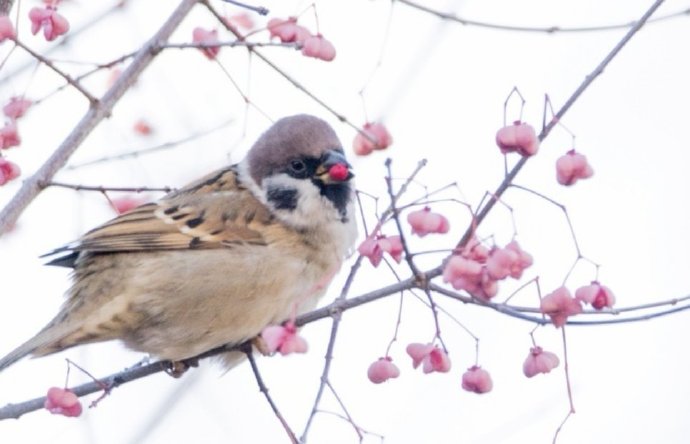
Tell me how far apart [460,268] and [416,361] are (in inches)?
25.6

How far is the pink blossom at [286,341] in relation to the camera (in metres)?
3.30

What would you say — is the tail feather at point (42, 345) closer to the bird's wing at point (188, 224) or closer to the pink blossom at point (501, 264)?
the bird's wing at point (188, 224)

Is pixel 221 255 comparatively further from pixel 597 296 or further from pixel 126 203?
pixel 597 296

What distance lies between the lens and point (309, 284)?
15.4 ft

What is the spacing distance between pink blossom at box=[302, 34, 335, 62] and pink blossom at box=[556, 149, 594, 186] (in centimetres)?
104

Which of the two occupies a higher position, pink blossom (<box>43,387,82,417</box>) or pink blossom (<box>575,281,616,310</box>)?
pink blossom (<box>575,281,616,310</box>)

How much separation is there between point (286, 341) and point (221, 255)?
1.53m

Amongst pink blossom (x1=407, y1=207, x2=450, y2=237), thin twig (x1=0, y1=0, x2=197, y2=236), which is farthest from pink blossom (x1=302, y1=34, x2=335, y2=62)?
pink blossom (x1=407, y1=207, x2=450, y2=237)

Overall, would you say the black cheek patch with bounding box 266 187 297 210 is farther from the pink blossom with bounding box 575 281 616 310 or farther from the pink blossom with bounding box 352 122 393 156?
the pink blossom with bounding box 575 281 616 310

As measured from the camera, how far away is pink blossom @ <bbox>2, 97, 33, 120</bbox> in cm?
429

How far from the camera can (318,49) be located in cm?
380

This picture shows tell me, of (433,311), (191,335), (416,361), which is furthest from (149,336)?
(433,311)

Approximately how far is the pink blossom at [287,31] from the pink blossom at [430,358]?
1.20 meters

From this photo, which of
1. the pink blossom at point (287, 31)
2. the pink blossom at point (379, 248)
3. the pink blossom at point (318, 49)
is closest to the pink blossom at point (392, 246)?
the pink blossom at point (379, 248)
